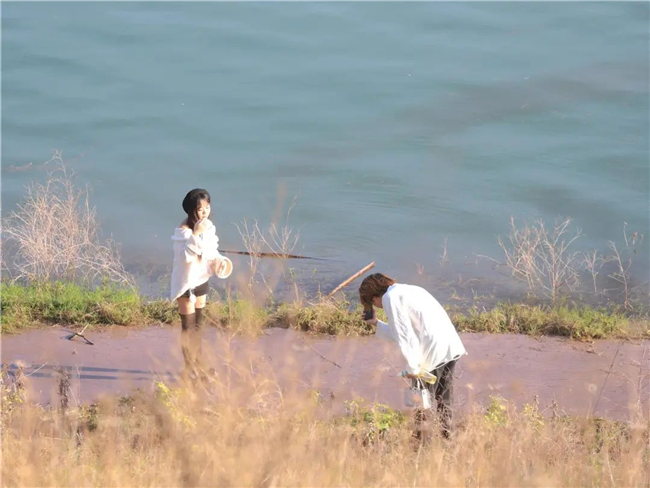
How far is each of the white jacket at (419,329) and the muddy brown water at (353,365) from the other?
2.54 feet

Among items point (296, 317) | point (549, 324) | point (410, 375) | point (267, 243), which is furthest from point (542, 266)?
point (410, 375)

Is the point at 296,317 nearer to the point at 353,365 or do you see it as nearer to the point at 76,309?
the point at 353,365

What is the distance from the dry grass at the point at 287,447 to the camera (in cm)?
444

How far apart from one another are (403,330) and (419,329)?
0.46 feet

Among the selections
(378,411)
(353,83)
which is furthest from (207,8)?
(378,411)

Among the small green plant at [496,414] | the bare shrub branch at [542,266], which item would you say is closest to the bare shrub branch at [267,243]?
the bare shrub branch at [542,266]

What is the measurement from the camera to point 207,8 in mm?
19562

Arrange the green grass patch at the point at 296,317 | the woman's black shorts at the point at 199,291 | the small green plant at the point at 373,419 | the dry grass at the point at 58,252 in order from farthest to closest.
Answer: the dry grass at the point at 58,252, the green grass patch at the point at 296,317, the woman's black shorts at the point at 199,291, the small green plant at the point at 373,419

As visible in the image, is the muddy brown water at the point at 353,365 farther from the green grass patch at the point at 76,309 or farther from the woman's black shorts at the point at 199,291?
the woman's black shorts at the point at 199,291

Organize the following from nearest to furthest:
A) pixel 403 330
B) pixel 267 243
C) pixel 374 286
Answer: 1. pixel 403 330
2. pixel 374 286
3. pixel 267 243

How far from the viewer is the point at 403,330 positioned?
227 inches

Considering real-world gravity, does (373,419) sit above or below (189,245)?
below

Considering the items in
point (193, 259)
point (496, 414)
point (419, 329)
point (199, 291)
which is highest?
point (193, 259)

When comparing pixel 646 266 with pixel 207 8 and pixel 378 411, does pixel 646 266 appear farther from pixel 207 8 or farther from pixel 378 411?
pixel 207 8
